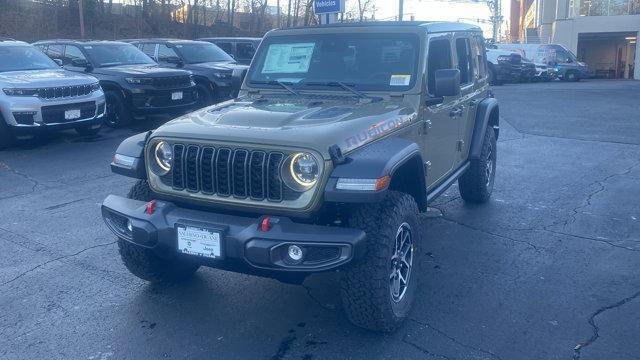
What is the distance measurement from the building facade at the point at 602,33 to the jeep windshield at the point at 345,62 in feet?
124

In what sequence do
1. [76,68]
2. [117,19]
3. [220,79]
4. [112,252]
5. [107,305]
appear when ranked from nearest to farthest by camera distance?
[107,305] → [112,252] → [76,68] → [220,79] → [117,19]

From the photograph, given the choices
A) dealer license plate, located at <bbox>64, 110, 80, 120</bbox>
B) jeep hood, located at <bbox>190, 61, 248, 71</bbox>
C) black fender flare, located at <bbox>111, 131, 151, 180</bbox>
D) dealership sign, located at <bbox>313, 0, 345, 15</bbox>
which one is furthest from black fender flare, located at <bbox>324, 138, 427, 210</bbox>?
jeep hood, located at <bbox>190, 61, 248, 71</bbox>

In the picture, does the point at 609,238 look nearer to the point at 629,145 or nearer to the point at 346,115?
the point at 346,115

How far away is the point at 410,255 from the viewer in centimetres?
454

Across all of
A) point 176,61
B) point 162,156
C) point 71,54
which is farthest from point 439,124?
point 176,61

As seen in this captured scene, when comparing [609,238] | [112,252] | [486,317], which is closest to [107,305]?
[112,252]

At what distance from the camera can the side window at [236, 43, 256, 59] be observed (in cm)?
1841

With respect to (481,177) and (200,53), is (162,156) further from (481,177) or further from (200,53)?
(200,53)

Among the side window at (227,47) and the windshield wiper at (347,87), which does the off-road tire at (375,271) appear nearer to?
the windshield wiper at (347,87)

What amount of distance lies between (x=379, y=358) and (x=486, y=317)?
0.97m

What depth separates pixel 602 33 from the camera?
40.0 meters

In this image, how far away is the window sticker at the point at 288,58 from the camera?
18.1 feet

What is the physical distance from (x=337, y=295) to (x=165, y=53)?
1190 centimetres

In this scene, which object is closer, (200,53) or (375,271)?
(375,271)
